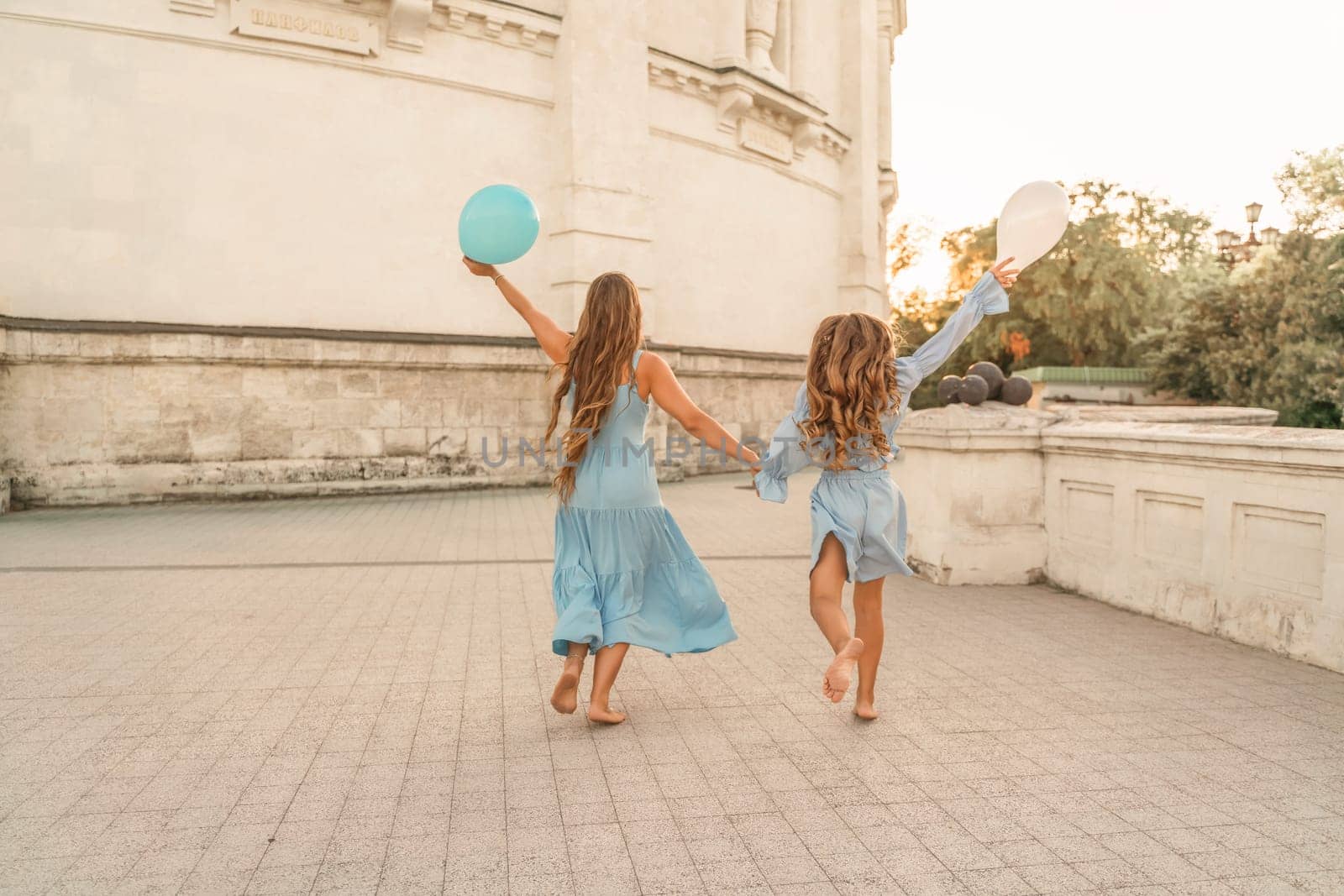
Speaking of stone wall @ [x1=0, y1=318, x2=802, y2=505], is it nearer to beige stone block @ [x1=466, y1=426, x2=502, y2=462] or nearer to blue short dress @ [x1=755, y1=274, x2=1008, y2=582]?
beige stone block @ [x1=466, y1=426, x2=502, y2=462]

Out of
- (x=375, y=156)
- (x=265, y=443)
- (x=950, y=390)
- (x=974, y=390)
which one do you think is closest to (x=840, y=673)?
(x=974, y=390)

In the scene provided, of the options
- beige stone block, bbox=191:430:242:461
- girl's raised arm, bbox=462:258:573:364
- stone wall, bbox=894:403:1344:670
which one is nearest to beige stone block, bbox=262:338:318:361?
beige stone block, bbox=191:430:242:461

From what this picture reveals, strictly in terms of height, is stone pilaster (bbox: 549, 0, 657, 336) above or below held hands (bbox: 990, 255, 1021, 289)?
above

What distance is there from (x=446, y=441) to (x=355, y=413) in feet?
4.47

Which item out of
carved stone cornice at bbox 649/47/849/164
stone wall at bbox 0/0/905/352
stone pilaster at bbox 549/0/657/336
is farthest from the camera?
carved stone cornice at bbox 649/47/849/164

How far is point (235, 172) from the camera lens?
12961 millimetres

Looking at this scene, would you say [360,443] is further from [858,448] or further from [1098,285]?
[1098,285]

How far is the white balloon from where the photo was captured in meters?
4.58

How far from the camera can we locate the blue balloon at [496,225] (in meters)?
4.51

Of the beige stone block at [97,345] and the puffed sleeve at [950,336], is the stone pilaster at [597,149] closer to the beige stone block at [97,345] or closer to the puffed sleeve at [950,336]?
the beige stone block at [97,345]

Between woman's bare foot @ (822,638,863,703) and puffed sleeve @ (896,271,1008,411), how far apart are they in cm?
115

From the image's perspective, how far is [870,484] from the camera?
4328 millimetres

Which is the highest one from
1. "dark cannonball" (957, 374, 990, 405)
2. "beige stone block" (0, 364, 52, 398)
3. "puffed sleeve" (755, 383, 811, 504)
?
"beige stone block" (0, 364, 52, 398)

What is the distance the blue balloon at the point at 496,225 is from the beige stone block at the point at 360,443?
9.67 m
